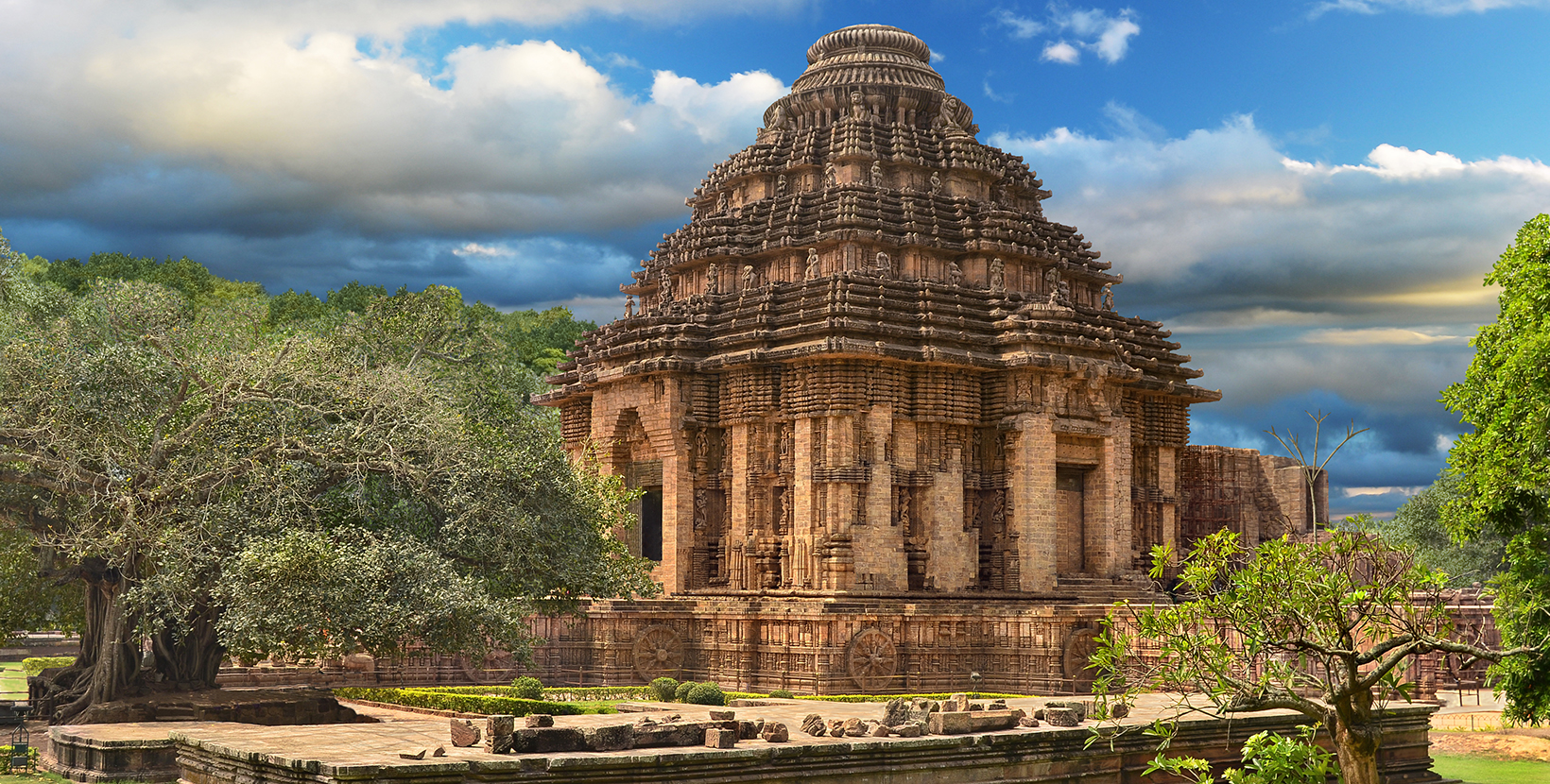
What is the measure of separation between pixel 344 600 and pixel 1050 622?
46.8ft

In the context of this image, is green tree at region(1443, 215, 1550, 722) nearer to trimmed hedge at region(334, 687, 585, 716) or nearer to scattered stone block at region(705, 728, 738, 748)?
scattered stone block at region(705, 728, 738, 748)

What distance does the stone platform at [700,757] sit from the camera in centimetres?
1358

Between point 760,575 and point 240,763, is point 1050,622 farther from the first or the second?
point 240,763

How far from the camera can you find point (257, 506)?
21.8 m

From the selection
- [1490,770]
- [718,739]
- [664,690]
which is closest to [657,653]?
[664,690]

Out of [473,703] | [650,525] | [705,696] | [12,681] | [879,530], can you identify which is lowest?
[12,681]

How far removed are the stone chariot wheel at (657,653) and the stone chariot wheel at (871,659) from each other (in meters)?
4.33

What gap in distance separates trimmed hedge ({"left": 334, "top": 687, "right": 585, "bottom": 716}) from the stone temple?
20.3ft

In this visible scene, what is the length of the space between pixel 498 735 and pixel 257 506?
9310 millimetres

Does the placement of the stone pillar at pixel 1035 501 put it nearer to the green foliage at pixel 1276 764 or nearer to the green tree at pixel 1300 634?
the green tree at pixel 1300 634

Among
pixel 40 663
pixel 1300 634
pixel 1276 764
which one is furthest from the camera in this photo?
pixel 40 663

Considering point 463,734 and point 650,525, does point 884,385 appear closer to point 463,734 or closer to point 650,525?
point 650,525

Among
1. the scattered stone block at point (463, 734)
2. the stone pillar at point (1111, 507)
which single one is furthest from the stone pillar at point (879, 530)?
the scattered stone block at point (463, 734)

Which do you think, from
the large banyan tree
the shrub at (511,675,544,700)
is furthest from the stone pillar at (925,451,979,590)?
the shrub at (511,675,544,700)
